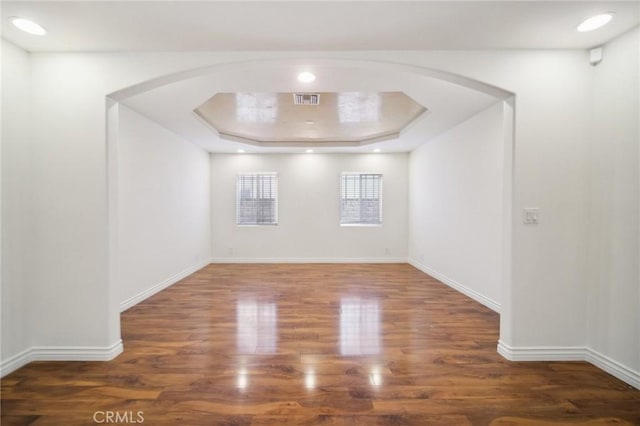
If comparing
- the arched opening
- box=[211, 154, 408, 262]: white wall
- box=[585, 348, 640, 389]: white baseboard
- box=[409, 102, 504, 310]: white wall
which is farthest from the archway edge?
box=[211, 154, 408, 262]: white wall

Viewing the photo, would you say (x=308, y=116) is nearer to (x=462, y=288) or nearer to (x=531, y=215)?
(x=531, y=215)

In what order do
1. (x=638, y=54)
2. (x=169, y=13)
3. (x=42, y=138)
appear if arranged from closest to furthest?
1. (x=169, y=13)
2. (x=638, y=54)
3. (x=42, y=138)

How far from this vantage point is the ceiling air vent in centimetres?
345

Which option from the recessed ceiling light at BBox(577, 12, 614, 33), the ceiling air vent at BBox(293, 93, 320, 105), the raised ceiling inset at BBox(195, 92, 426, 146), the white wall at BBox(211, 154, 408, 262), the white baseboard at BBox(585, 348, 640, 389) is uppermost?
the raised ceiling inset at BBox(195, 92, 426, 146)

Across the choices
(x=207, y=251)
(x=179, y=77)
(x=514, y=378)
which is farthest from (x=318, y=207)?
(x=514, y=378)

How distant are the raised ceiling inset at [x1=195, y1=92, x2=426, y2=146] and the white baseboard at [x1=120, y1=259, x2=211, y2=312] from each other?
2.62m

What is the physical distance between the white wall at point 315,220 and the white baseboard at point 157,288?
3.55 feet

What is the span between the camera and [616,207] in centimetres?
229

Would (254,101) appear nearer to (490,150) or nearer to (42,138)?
(42,138)

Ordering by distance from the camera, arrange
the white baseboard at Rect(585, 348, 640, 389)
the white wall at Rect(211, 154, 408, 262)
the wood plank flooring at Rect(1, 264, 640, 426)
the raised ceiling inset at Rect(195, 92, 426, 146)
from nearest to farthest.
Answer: the wood plank flooring at Rect(1, 264, 640, 426), the white baseboard at Rect(585, 348, 640, 389), the raised ceiling inset at Rect(195, 92, 426, 146), the white wall at Rect(211, 154, 408, 262)

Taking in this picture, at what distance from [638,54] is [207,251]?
686 centimetres

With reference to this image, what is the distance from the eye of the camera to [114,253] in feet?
8.47

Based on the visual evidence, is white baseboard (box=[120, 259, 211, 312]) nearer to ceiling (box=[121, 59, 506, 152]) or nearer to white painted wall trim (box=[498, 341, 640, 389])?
ceiling (box=[121, 59, 506, 152])

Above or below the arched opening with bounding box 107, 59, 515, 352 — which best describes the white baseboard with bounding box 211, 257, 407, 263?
below
